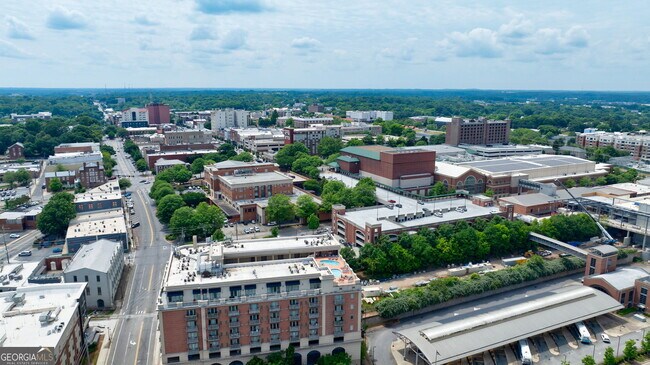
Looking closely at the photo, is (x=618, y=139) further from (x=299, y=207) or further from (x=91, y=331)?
(x=91, y=331)

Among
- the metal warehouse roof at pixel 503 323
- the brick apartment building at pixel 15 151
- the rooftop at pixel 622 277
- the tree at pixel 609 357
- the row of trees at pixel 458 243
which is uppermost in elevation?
the brick apartment building at pixel 15 151

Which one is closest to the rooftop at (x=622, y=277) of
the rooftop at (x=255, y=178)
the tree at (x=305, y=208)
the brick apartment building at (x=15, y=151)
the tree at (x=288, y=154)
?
the tree at (x=305, y=208)

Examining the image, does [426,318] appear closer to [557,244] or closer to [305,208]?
[557,244]

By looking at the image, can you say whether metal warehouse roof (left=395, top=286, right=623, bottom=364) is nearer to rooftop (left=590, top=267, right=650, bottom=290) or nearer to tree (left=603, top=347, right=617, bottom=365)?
rooftop (left=590, top=267, right=650, bottom=290)

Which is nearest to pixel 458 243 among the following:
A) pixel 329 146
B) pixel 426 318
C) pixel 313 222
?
pixel 426 318

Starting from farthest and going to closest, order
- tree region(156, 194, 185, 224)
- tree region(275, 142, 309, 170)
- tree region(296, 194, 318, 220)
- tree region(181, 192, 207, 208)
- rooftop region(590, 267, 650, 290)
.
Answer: tree region(275, 142, 309, 170) → tree region(181, 192, 207, 208) → tree region(296, 194, 318, 220) → tree region(156, 194, 185, 224) → rooftop region(590, 267, 650, 290)

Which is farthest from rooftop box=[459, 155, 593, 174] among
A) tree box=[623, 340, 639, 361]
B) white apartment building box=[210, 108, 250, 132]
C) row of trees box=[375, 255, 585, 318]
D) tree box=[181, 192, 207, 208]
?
white apartment building box=[210, 108, 250, 132]

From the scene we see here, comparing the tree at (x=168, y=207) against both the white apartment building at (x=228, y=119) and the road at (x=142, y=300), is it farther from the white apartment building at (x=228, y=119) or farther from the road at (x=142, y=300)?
the white apartment building at (x=228, y=119)
